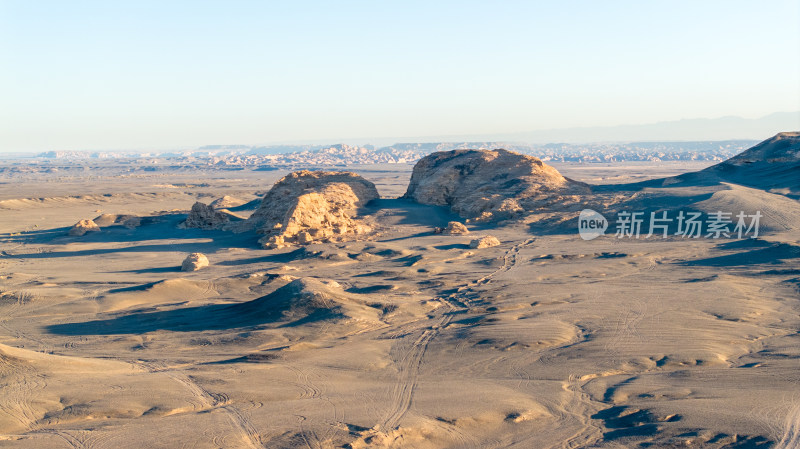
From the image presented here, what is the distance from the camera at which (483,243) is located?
28828 millimetres

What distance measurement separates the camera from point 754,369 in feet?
39.2

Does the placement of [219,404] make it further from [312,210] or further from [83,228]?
Answer: [83,228]

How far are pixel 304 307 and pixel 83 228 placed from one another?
939 inches

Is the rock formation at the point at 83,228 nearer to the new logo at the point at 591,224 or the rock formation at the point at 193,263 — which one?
the rock formation at the point at 193,263

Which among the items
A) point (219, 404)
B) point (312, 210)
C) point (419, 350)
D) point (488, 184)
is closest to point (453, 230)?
point (312, 210)

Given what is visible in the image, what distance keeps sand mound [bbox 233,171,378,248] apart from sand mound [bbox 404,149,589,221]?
3993mm

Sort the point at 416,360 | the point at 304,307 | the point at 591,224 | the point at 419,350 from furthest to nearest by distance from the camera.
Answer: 1. the point at 591,224
2. the point at 304,307
3. the point at 419,350
4. the point at 416,360

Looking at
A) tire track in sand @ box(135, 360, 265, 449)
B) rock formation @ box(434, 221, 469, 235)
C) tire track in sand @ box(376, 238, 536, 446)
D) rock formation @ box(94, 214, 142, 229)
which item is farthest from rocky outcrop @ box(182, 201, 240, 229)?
tire track in sand @ box(135, 360, 265, 449)

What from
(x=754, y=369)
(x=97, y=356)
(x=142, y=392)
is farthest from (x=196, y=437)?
(x=754, y=369)

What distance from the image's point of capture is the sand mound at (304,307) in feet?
55.0

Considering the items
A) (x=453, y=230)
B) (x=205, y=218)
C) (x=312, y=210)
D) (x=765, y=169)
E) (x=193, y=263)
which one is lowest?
(x=193, y=263)

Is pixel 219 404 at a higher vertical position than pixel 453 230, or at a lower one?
lower

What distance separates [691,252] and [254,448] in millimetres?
21489

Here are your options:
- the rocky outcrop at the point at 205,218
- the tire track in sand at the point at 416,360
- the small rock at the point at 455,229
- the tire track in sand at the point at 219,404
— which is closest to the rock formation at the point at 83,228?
the rocky outcrop at the point at 205,218
